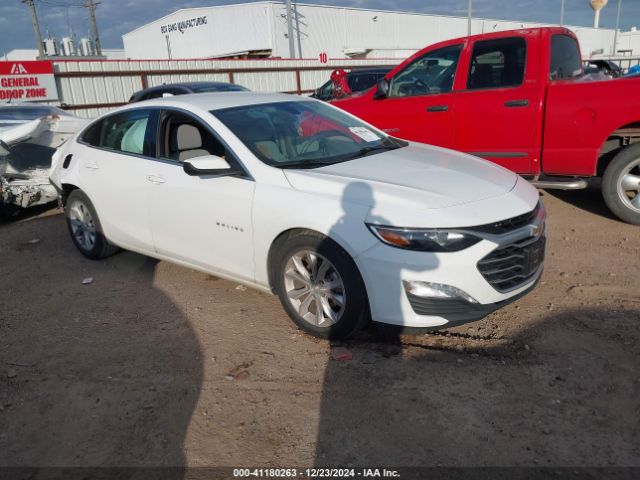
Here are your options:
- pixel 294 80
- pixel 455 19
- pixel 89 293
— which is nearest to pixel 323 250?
pixel 89 293

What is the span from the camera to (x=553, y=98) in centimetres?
544

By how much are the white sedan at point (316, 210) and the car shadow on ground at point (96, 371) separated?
0.51 m

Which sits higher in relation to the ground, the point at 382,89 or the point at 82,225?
the point at 382,89

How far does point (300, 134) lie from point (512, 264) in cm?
189

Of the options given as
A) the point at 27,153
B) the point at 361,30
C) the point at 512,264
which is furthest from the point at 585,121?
the point at 361,30

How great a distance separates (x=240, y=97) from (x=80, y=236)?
91.7 inches

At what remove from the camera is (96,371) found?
3.47 meters

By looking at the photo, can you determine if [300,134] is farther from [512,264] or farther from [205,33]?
[205,33]

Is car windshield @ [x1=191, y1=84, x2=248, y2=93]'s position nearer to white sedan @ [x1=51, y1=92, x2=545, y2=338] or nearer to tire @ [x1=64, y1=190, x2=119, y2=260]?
tire @ [x1=64, y1=190, x2=119, y2=260]

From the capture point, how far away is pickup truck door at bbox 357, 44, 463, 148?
6.22 metres

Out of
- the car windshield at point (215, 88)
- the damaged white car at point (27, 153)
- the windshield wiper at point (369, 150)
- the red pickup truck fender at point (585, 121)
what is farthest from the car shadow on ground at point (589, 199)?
the damaged white car at point (27, 153)

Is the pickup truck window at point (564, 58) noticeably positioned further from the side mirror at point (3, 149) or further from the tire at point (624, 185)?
the side mirror at point (3, 149)

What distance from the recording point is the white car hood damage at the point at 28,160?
6.98 m

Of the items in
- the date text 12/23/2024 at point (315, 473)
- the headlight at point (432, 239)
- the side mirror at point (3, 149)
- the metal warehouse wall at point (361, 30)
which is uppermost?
the metal warehouse wall at point (361, 30)
